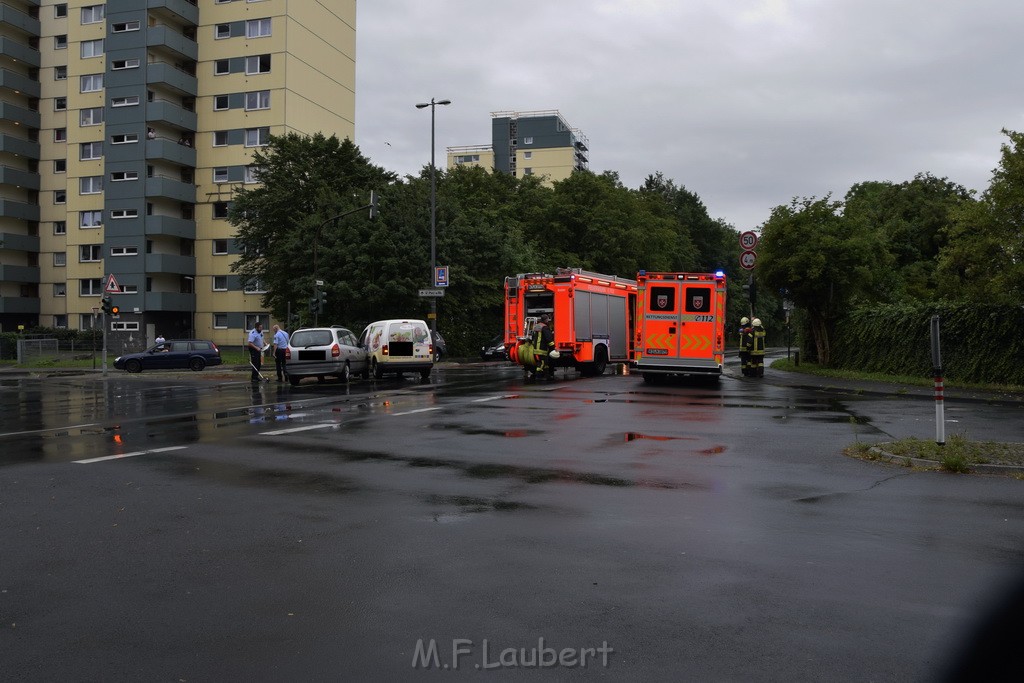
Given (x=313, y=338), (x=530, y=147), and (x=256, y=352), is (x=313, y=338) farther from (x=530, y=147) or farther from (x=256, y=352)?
(x=530, y=147)

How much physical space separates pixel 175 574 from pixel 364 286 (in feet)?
111

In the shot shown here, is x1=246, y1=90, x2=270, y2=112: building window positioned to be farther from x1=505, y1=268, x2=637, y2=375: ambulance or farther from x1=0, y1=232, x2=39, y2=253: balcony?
x1=505, y1=268, x2=637, y2=375: ambulance

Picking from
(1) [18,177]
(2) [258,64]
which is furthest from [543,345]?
(1) [18,177]

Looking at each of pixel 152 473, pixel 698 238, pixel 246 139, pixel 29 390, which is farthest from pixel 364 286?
pixel 698 238

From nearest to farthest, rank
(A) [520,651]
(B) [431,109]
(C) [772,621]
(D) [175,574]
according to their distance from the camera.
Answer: (A) [520,651] → (C) [772,621] → (D) [175,574] → (B) [431,109]

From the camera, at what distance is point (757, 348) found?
26.6 metres

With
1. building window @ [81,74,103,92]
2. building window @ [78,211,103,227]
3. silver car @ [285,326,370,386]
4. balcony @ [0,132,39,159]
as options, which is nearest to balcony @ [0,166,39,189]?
balcony @ [0,132,39,159]

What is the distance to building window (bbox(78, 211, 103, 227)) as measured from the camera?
6075cm

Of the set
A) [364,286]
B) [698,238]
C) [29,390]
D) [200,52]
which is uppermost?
[200,52]

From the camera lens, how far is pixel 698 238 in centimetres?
8831

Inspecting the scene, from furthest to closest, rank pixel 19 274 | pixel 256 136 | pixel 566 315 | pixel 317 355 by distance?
pixel 19 274, pixel 256 136, pixel 566 315, pixel 317 355

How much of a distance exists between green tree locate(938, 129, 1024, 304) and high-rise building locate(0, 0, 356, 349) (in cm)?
4324

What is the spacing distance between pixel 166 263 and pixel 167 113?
10029 millimetres

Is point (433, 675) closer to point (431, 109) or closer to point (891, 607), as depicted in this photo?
point (891, 607)
